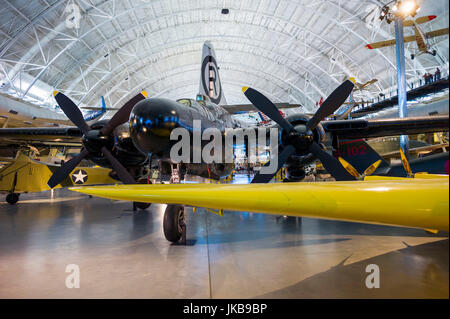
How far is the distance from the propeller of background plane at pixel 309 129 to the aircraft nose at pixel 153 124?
1.94 metres

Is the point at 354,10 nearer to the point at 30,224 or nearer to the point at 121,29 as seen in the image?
the point at 121,29

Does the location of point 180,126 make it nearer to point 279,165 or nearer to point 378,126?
point 279,165

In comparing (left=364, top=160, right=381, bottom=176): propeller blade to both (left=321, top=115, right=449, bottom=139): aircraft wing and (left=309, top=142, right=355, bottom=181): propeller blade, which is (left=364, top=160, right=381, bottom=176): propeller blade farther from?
(left=309, top=142, right=355, bottom=181): propeller blade

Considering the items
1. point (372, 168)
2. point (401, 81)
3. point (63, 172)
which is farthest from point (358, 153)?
point (63, 172)

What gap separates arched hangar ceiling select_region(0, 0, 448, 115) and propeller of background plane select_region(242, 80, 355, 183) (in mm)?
12993

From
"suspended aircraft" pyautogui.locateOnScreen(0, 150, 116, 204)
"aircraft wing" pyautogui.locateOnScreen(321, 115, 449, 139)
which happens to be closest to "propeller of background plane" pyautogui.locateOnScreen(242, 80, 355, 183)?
"aircraft wing" pyautogui.locateOnScreen(321, 115, 449, 139)

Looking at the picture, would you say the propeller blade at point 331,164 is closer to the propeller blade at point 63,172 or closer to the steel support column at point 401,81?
the steel support column at point 401,81

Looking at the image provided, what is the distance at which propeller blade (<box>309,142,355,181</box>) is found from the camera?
521cm

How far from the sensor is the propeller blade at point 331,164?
521 cm

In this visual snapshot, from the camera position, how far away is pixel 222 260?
3.90 metres

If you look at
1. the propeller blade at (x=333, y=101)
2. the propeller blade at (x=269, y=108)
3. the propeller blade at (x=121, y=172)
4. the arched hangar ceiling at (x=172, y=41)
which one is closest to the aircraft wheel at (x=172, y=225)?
the propeller blade at (x=121, y=172)

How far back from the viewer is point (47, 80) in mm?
24516
